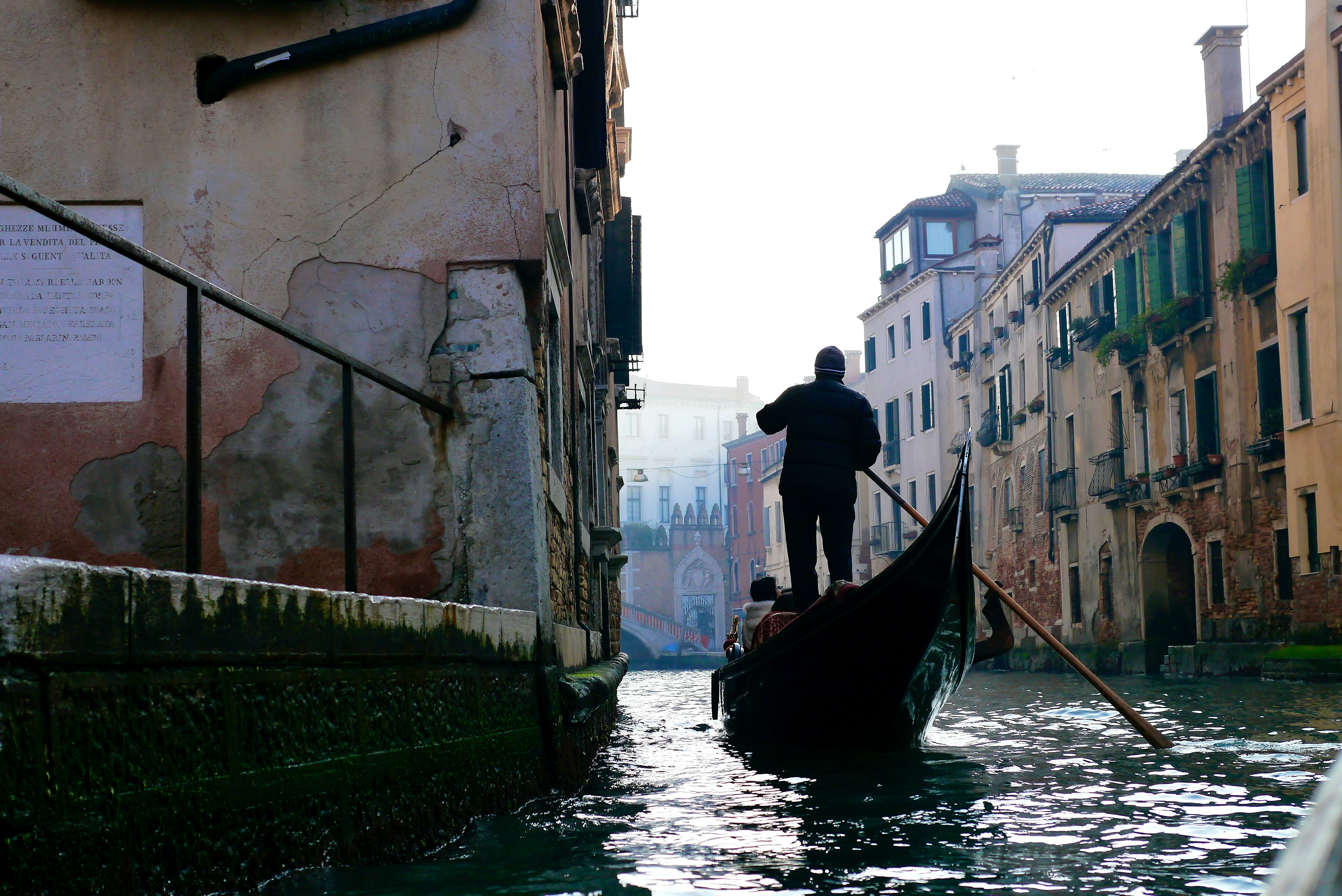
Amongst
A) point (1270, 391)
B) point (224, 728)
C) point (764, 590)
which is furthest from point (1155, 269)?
point (224, 728)

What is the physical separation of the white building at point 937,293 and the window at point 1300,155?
14434 mm

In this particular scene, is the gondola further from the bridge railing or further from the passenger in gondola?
the bridge railing

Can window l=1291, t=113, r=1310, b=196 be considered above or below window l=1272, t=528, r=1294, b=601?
above

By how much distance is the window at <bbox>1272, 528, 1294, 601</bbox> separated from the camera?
16.4 meters

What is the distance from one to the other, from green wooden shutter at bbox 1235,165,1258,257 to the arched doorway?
A: 5.00 m

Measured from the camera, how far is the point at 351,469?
436cm

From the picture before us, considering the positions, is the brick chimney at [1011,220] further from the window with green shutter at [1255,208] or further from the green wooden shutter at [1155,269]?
the window with green shutter at [1255,208]

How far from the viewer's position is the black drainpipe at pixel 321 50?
5.66m

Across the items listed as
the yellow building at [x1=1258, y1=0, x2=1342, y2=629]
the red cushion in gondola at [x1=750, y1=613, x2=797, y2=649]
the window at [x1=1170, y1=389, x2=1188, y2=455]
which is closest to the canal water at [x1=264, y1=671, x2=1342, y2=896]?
the red cushion in gondola at [x1=750, y1=613, x2=797, y2=649]

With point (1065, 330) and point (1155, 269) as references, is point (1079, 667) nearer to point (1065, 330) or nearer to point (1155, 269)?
point (1155, 269)

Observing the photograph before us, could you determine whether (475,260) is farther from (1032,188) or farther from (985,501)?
(1032,188)

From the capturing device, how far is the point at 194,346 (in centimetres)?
335

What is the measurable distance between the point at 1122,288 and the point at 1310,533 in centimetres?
661

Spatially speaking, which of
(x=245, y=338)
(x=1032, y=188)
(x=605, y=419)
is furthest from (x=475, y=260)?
(x=1032, y=188)
